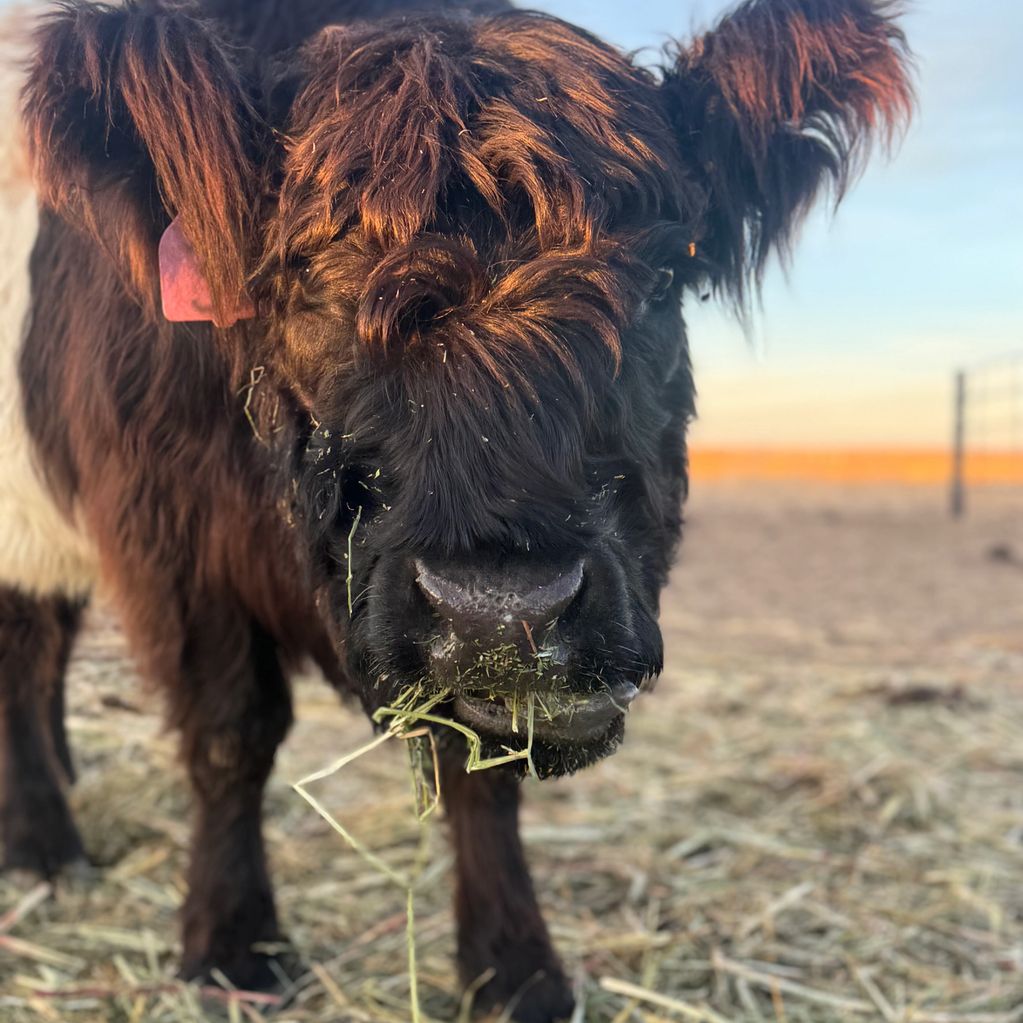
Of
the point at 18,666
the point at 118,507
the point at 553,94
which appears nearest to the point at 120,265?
the point at 118,507

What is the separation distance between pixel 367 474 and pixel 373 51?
85 centimetres

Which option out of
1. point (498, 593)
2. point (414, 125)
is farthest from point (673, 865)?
point (414, 125)

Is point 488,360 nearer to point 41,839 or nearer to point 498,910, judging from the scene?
point 498,910

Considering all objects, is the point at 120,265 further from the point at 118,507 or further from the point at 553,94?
the point at 553,94

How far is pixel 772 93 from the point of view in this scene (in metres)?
2.01

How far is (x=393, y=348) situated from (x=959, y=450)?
1350 cm

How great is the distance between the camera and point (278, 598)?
A: 7.57ft

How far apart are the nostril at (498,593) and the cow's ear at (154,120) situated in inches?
29.6

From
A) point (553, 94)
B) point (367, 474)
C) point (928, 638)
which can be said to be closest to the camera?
point (367, 474)

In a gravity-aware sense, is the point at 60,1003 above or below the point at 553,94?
below

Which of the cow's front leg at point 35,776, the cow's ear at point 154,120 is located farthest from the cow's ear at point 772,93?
the cow's front leg at point 35,776

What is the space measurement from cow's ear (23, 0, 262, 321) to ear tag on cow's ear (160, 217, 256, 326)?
0.02m

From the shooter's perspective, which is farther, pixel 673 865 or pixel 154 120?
pixel 673 865

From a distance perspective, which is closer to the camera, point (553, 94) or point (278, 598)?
point (553, 94)
